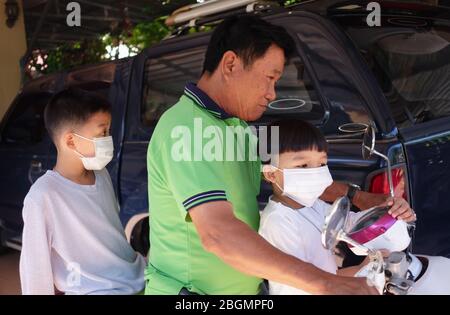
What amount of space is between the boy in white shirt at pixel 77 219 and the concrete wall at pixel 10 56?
4.37m

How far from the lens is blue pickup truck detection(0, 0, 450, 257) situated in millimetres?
1972

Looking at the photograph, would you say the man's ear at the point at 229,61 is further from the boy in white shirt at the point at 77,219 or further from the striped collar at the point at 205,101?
the boy in white shirt at the point at 77,219

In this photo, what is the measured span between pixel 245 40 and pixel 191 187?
0.46 meters

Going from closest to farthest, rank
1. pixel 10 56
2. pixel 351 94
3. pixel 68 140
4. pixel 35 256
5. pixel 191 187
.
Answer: pixel 191 187, pixel 35 256, pixel 68 140, pixel 351 94, pixel 10 56

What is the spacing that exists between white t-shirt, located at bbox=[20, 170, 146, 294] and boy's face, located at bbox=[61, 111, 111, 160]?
0.44 feet

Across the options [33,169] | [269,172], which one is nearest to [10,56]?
[33,169]

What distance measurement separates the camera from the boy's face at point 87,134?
1913 millimetres

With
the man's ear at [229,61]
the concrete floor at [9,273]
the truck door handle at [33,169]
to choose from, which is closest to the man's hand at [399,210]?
the man's ear at [229,61]

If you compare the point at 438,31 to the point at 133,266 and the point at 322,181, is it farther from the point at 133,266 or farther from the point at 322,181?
the point at 133,266

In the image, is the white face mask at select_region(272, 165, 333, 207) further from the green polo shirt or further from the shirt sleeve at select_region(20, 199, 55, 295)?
the shirt sleeve at select_region(20, 199, 55, 295)

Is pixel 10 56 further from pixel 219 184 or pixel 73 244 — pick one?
pixel 219 184

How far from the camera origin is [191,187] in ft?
4.01

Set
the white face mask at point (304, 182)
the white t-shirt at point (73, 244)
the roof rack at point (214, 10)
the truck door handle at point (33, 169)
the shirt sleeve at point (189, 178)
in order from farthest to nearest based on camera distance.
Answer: the truck door handle at point (33, 169) → the roof rack at point (214, 10) → the white t-shirt at point (73, 244) → the white face mask at point (304, 182) → the shirt sleeve at point (189, 178)
